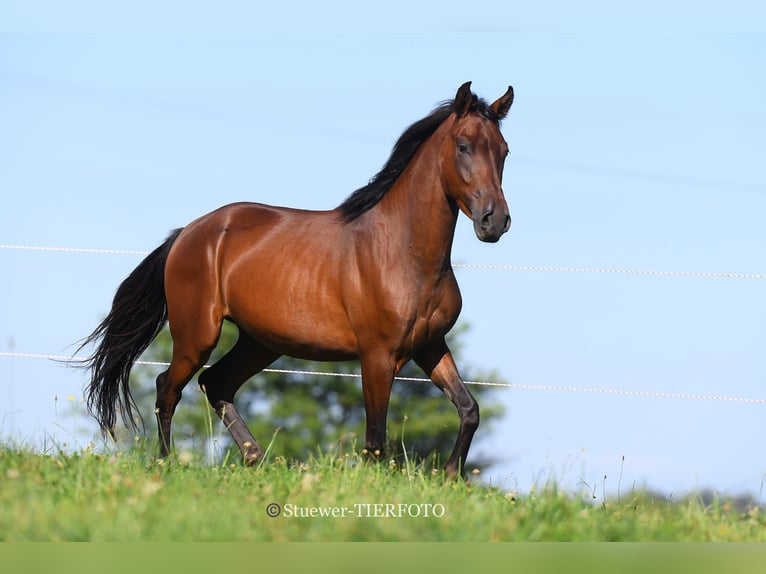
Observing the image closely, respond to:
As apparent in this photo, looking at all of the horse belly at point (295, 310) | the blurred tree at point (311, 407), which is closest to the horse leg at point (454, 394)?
the horse belly at point (295, 310)

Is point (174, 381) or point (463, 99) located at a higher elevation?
point (463, 99)

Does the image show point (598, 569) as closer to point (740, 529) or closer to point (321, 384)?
point (740, 529)

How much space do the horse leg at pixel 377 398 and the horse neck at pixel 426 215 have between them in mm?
715

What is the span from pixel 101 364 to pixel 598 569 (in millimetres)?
5356

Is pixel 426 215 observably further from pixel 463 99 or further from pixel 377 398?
pixel 377 398

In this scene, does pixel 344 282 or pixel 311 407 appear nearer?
pixel 344 282

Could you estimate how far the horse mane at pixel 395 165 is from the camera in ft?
21.9

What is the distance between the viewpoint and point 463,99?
632cm

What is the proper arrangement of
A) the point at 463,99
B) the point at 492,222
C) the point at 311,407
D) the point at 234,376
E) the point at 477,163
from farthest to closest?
1. the point at 311,407
2. the point at 234,376
3. the point at 463,99
4. the point at 477,163
5. the point at 492,222

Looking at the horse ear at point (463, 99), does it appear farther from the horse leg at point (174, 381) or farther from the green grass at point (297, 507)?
the horse leg at point (174, 381)

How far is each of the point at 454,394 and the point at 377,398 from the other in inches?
21.5

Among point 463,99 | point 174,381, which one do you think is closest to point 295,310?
point 174,381

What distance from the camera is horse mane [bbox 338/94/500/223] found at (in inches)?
263

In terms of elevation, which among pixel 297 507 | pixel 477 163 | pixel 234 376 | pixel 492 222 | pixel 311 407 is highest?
pixel 477 163
